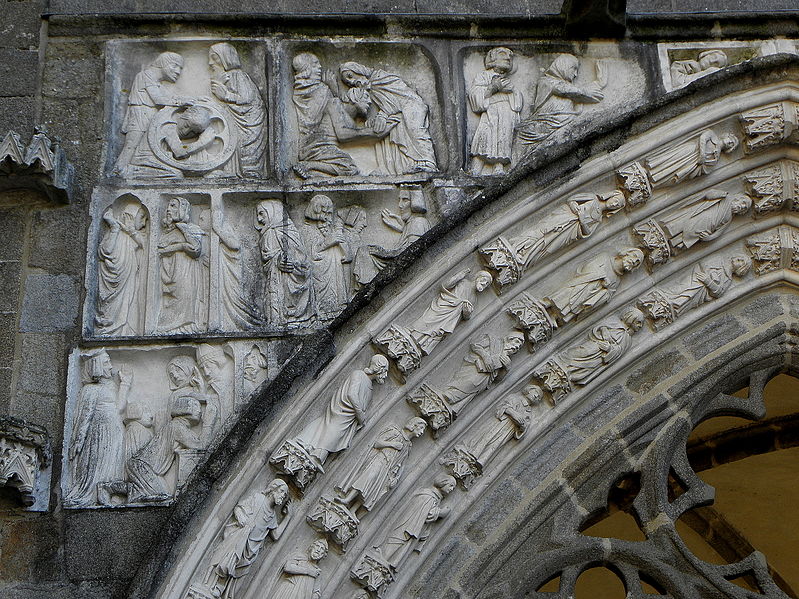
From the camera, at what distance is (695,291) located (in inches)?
299

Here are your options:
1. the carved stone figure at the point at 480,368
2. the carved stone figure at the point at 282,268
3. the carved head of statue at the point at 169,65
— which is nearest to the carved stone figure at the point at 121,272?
the carved stone figure at the point at 282,268

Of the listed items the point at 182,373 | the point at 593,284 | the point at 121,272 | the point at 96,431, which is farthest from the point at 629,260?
the point at 96,431

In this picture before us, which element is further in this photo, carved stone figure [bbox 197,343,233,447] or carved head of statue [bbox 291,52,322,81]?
carved head of statue [bbox 291,52,322,81]

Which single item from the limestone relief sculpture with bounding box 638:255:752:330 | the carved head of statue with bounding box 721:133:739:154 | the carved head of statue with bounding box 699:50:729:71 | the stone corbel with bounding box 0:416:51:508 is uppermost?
the carved head of statue with bounding box 699:50:729:71

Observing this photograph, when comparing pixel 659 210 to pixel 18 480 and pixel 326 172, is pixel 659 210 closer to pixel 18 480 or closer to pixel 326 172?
pixel 326 172

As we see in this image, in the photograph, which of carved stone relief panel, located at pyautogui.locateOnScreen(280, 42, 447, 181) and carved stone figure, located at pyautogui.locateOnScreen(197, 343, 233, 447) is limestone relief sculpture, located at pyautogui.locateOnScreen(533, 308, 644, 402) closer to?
carved stone relief panel, located at pyautogui.locateOnScreen(280, 42, 447, 181)

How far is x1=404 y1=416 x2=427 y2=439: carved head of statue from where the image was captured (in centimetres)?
702

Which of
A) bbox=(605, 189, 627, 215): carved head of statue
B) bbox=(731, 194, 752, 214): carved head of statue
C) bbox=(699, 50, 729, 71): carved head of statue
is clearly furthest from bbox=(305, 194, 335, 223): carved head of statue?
bbox=(699, 50, 729, 71): carved head of statue

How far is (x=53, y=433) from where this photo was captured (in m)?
6.89

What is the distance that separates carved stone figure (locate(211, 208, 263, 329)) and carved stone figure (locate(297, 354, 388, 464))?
2.03 ft

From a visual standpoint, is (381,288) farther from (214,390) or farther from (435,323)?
(214,390)

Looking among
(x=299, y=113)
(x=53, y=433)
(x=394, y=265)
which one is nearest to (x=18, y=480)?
(x=53, y=433)

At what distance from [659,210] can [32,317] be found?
310cm

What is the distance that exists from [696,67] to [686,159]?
697mm
